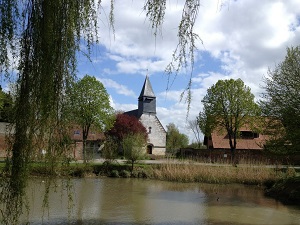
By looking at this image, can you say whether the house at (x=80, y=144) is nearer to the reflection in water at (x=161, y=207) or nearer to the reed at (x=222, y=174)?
the reflection in water at (x=161, y=207)

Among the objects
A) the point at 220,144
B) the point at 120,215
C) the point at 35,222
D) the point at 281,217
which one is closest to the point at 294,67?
the point at 281,217

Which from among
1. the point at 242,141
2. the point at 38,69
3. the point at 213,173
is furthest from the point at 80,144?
the point at 242,141

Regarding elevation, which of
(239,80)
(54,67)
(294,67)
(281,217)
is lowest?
(281,217)

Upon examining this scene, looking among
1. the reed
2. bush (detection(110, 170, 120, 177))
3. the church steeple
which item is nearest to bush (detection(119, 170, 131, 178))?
bush (detection(110, 170, 120, 177))

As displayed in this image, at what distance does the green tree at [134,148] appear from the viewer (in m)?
23.2

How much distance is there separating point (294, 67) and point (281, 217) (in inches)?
268

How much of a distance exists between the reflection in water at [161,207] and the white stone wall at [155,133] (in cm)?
2747

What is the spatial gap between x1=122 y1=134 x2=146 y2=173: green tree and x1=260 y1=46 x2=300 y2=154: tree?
9220 millimetres

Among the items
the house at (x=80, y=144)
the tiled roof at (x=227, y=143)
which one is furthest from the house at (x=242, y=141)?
the house at (x=80, y=144)

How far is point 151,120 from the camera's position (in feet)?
152

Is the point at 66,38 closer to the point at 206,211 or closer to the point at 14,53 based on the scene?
the point at 14,53

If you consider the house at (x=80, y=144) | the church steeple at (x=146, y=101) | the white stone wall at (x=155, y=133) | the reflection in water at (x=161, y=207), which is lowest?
the reflection in water at (x=161, y=207)

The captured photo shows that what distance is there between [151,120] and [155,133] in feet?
5.85

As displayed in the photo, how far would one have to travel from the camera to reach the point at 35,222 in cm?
868
